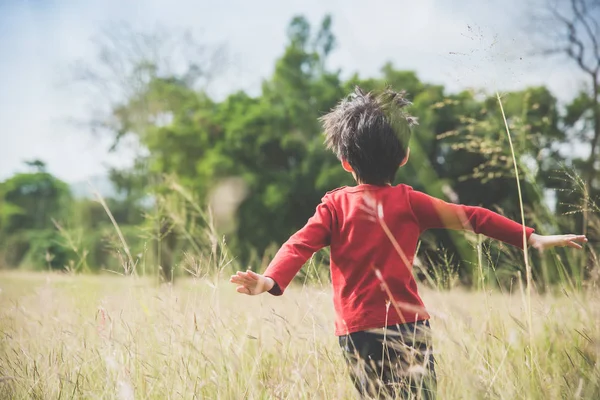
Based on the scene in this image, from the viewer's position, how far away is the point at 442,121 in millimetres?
15641

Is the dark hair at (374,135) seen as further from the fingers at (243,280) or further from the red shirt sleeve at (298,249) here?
the fingers at (243,280)

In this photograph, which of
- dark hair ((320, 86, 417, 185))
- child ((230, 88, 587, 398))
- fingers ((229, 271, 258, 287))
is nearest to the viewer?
fingers ((229, 271, 258, 287))

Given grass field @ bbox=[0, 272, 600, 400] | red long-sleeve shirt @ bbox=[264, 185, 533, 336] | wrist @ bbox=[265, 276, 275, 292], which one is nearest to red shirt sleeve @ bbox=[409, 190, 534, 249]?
red long-sleeve shirt @ bbox=[264, 185, 533, 336]

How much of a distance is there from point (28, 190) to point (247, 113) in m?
7.39

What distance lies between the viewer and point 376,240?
1979mm

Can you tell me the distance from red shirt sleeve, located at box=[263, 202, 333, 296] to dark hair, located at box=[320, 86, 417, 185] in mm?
256

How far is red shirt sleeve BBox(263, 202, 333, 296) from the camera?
1.86 m

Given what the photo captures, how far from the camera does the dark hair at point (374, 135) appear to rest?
82.5 inches

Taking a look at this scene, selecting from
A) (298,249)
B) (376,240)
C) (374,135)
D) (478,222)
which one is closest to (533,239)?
(478,222)

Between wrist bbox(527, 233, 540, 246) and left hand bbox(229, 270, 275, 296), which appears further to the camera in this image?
wrist bbox(527, 233, 540, 246)

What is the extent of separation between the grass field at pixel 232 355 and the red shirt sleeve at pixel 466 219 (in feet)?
0.98

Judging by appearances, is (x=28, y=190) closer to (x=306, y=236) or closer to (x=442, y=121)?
(x=442, y=121)

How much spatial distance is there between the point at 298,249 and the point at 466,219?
702mm

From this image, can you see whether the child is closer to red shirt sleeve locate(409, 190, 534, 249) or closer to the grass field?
red shirt sleeve locate(409, 190, 534, 249)
